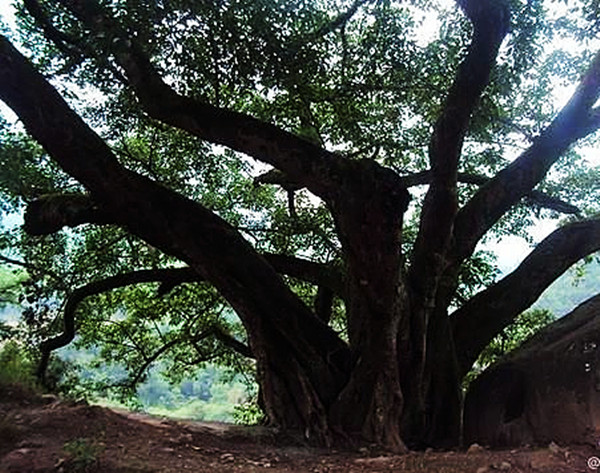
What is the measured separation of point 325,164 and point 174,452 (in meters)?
2.31

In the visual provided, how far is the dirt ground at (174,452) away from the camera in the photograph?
124 inches

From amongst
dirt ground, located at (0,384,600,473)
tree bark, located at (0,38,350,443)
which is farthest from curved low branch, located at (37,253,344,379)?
dirt ground, located at (0,384,600,473)

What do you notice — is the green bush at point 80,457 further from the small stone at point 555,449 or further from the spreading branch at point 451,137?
the spreading branch at point 451,137

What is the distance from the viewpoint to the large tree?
4.40 m

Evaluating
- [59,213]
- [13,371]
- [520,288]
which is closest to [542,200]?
[520,288]

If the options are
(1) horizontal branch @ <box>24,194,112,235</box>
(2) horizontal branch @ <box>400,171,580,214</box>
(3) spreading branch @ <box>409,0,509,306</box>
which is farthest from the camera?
(2) horizontal branch @ <box>400,171,580,214</box>

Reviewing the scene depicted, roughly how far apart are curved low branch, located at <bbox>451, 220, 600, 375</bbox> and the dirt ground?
77.2 inches

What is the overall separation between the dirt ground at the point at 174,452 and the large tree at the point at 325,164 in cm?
65

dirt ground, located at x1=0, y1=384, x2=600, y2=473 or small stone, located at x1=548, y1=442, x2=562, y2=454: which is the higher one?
small stone, located at x1=548, y1=442, x2=562, y2=454

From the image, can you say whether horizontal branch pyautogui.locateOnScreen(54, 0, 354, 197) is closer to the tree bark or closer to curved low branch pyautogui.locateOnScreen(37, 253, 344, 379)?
the tree bark

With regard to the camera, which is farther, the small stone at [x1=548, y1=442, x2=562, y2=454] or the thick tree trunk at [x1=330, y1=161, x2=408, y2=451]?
the thick tree trunk at [x1=330, y1=161, x2=408, y2=451]

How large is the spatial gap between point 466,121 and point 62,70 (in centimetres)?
390

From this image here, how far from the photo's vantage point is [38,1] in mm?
5383

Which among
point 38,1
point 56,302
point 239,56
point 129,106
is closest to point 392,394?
point 239,56
